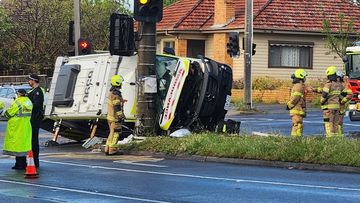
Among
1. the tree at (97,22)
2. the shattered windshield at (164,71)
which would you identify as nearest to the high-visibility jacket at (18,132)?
the shattered windshield at (164,71)

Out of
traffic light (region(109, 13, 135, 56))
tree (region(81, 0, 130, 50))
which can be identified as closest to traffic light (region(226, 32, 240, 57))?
traffic light (region(109, 13, 135, 56))

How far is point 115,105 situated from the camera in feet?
54.9

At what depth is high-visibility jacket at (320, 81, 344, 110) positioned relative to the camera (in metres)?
17.8

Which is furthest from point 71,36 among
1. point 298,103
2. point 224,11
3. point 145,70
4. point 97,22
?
point 97,22

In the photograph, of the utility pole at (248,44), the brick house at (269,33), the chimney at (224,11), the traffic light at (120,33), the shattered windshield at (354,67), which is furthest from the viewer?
the chimney at (224,11)

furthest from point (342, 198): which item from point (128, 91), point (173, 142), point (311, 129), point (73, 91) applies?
point (311, 129)

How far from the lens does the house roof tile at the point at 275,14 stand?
132 ft

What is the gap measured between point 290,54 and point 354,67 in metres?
16.4

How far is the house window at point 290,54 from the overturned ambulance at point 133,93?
71.2 ft

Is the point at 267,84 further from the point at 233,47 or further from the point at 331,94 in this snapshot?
the point at 331,94

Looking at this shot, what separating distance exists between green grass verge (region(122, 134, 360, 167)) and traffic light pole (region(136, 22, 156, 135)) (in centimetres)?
68

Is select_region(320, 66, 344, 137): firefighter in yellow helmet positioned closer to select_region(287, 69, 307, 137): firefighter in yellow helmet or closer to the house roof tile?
select_region(287, 69, 307, 137): firefighter in yellow helmet

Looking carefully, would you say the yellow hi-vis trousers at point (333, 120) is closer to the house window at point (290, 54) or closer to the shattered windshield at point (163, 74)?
the shattered windshield at point (163, 74)

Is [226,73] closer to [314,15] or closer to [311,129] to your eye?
[311,129]
